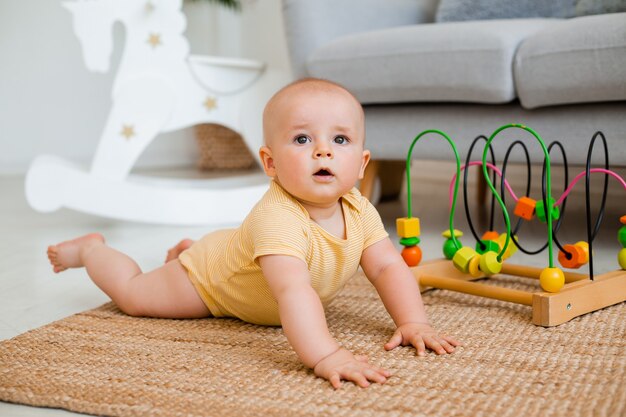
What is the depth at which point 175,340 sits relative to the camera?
2.90ft

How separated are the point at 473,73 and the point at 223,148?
1.87 meters

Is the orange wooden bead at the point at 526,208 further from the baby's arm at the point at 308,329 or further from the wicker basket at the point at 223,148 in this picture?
the wicker basket at the point at 223,148

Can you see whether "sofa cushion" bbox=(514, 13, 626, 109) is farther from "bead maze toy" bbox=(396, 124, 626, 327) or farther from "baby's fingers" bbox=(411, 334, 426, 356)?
"baby's fingers" bbox=(411, 334, 426, 356)

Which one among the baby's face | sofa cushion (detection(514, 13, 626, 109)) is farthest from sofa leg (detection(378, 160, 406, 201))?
the baby's face

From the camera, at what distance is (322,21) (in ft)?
5.72

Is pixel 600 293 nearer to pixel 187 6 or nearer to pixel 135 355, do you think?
pixel 135 355

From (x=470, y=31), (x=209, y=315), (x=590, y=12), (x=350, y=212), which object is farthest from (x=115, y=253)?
(x=590, y=12)

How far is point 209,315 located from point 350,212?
0.25 metres

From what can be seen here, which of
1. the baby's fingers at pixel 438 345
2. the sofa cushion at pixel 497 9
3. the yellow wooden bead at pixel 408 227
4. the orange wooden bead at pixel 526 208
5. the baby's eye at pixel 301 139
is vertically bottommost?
the baby's fingers at pixel 438 345

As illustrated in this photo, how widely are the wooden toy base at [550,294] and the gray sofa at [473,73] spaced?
0.38 m

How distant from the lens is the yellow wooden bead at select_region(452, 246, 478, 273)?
3.45 feet

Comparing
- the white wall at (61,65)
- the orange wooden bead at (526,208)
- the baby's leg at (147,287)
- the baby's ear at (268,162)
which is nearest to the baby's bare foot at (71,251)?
the baby's leg at (147,287)

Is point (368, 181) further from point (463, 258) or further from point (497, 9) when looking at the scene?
point (463, 258)

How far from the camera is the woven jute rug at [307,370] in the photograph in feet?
2.17
